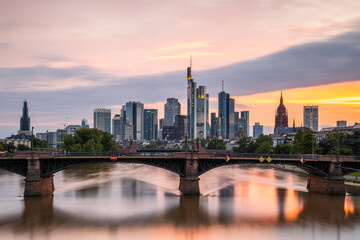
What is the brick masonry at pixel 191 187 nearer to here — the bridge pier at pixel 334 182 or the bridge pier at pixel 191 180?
the bridge pier at pixel 191 180

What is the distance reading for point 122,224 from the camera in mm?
51438

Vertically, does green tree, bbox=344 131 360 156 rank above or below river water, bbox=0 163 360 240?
above

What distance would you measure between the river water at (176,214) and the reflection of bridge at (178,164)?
2.91 m

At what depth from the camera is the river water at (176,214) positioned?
48000mm

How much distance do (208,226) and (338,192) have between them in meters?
36.0

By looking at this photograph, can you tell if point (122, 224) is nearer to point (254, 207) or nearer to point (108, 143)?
point (254, 207)

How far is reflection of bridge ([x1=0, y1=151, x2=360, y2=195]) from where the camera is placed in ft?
227

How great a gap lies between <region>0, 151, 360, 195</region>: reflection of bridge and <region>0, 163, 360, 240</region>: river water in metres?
2.91

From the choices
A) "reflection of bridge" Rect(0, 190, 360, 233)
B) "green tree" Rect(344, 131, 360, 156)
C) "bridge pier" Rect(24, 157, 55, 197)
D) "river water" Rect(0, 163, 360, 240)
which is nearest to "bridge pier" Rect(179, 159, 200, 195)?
"river water" Rect(0, 163, 360, 240)

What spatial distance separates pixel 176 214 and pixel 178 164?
54.4 ft

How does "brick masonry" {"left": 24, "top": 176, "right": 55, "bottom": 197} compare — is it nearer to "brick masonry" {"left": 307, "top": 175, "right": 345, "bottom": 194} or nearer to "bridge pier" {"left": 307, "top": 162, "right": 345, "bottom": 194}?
"brick masonry" {"left": 307, "top": 175, "right": 345, "bottom": 194}

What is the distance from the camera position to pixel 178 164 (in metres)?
73.1

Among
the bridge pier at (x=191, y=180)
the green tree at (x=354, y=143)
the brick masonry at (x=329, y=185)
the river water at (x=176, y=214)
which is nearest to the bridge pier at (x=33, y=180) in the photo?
the river water at (x=176, y=214)

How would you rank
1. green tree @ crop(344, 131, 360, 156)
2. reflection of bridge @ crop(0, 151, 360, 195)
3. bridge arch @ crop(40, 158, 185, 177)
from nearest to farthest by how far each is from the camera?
reflection of bridge @ crop(0, 151, 360, 195) → bridge arch @ crop(40, 158, 185, 177) → green tree @ crop(344, 131, 360, 156)
